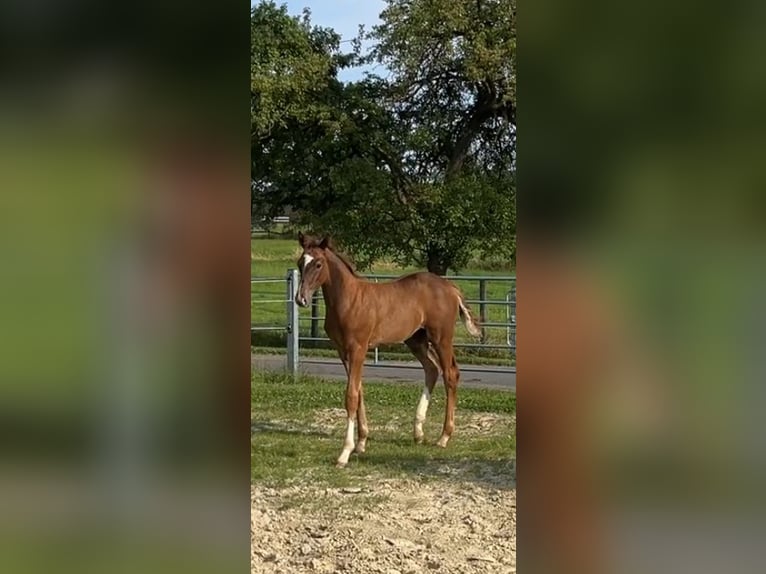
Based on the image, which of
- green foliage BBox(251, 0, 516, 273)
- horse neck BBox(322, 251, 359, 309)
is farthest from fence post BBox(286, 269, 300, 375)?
horse neck BBox(322, 251, 359, 309)

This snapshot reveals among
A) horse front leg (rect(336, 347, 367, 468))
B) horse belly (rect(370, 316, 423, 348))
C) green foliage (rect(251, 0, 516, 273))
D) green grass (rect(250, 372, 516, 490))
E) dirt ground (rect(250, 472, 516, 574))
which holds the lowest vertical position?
green grass (rect(250, 372, 516, 490))

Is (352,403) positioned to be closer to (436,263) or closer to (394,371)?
(394,371)

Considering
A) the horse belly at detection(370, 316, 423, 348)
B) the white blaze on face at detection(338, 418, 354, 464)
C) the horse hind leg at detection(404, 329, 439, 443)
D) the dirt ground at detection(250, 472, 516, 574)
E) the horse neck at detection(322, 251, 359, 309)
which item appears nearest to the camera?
the dirt ground at detection(250, 472, 516, 574)

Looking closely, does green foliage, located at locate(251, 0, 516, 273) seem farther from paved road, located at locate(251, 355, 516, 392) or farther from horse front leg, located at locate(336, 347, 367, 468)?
horse front leg, located at locate(336, 347, 367, 468)

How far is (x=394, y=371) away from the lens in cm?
704

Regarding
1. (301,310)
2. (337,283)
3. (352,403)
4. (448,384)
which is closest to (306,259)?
(337,283)

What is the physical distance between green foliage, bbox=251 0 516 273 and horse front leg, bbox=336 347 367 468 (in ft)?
8.43

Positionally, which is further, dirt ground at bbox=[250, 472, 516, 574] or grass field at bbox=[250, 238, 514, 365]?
grass field at bbox=[250, 238, 514, 365]

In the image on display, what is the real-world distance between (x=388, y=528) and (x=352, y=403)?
117 centimetres

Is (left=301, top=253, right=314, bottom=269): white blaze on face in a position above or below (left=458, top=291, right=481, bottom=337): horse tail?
above

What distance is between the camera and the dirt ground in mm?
2326
